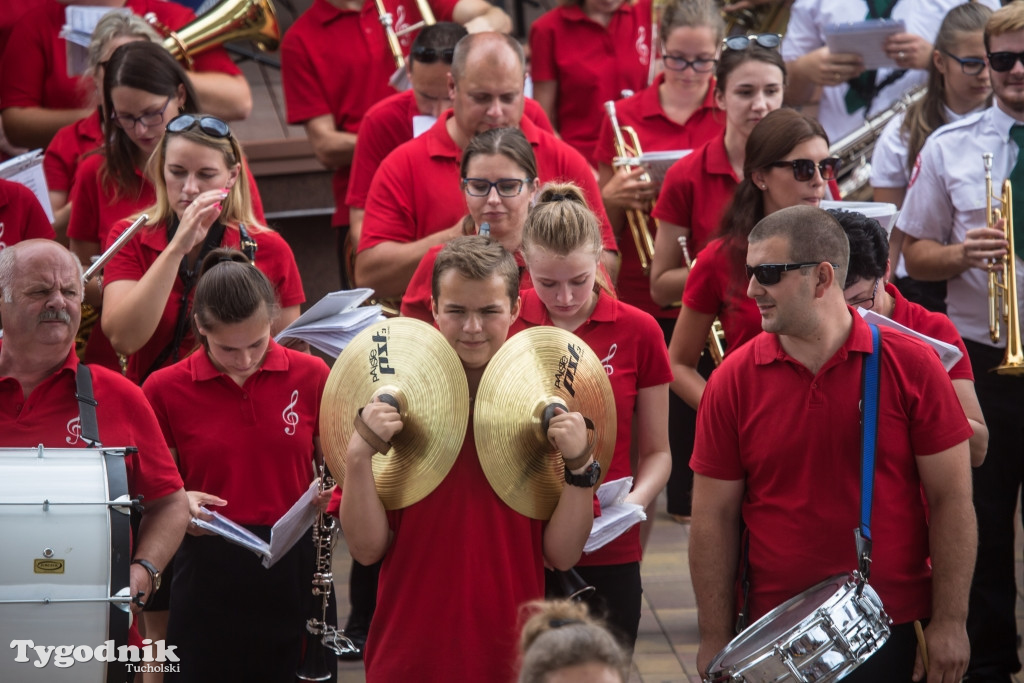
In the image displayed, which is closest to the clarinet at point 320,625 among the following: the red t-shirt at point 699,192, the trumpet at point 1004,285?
the red t-shirt at point 699,192

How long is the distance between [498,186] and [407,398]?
1.26 meters

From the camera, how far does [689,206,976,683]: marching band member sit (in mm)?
3354

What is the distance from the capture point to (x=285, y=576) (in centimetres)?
417

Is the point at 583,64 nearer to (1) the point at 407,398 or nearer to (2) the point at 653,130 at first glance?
(2) the point at 653,130

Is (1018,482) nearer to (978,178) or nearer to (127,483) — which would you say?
(978,178)

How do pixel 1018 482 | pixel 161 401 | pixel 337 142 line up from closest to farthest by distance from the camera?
pixel 161 401 < pixel 1018 482 < pixel 337 142

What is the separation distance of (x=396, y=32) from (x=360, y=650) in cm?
295

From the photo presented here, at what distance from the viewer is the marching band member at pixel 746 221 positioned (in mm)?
4328

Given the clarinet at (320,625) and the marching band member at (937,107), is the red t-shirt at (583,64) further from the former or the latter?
the clarinet at (320,625)

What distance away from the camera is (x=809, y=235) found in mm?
3414

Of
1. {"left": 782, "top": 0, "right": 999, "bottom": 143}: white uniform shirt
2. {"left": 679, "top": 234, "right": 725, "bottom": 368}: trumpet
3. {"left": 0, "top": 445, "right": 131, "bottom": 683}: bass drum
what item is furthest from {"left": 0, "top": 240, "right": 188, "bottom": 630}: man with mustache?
{"left": 782, "top": 0, "right": 999, "bottom": 143}: white uniform shirt

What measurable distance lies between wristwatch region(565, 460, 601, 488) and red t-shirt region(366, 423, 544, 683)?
229 mm

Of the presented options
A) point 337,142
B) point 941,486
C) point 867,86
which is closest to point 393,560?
point 941,486

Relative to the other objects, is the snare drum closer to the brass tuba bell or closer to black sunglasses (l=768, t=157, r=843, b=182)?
black sunglasses (l=768, t=157, r=843, b=182)
